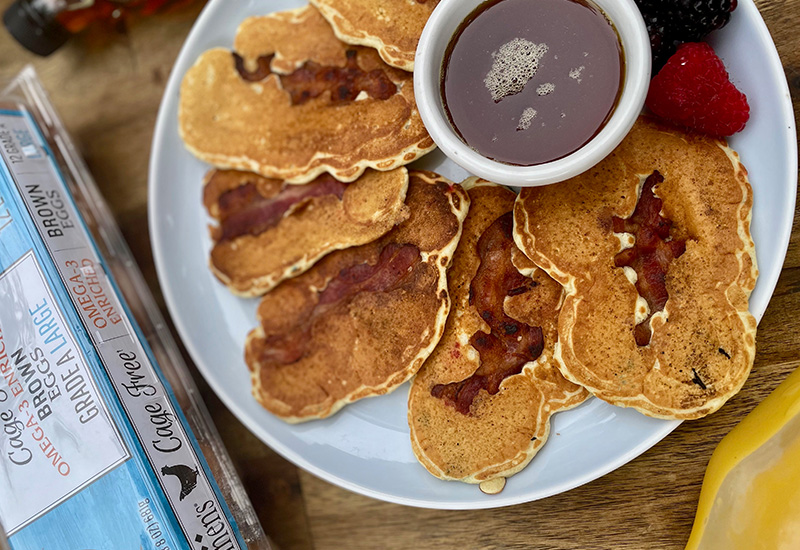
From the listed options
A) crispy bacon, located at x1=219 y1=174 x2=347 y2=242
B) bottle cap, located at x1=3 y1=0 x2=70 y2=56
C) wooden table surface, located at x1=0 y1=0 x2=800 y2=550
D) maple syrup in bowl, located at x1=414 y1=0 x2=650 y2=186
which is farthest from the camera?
bottle cap, located at x1=3 y1=0 x2=70 y2=56

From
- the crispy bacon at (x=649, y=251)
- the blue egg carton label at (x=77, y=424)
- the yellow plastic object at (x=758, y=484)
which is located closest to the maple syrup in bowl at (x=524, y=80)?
the crispy bacon at (x=649, y=251)

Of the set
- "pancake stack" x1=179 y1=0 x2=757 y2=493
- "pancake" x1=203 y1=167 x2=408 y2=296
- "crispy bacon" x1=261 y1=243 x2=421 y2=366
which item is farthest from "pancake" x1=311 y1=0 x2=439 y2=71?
"crispy bacon" x1=261 y1=243 x2=421 y2=366

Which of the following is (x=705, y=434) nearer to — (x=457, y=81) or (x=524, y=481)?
(x=524, y=481)

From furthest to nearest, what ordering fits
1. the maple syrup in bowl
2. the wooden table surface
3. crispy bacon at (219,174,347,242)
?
1. crispy bacon at (219,174,347,242)
2. the wooden table surface
3. the maple syrup in bowl

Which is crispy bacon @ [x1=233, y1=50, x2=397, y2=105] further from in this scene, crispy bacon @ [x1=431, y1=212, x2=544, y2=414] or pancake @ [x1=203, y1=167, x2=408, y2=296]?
crispy bacon @ [x1=431, y1=212, x2=544, y2=414]

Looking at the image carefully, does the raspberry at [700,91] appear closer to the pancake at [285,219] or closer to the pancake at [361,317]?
the pancake at [361,317]

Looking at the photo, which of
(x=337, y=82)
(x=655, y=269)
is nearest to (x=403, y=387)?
(x=655, y=269)

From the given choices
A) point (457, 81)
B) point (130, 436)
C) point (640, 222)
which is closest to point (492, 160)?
point (457, 81)
